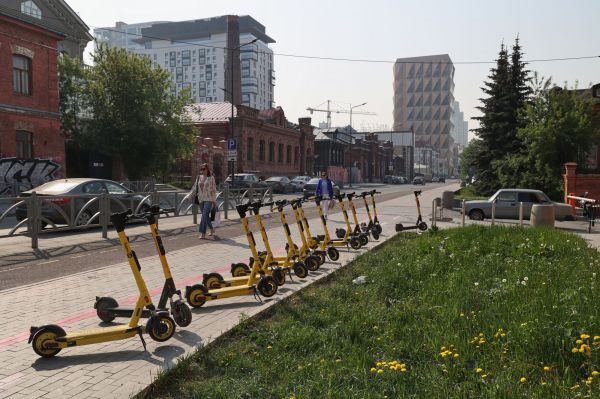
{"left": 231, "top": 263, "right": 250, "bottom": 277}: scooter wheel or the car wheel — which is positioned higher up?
{"left": 231, "top": 263, "right": 250, "bottom": 277}: scooter wheel

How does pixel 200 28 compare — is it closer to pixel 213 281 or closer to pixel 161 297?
pixel 213 281

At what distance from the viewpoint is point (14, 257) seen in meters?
9.71

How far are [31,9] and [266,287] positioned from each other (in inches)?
1916

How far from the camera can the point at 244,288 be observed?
21.1 feet

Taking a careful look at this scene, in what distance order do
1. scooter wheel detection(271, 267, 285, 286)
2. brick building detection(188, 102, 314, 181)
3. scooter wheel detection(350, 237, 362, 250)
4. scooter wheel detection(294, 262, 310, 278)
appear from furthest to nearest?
brick building detection(188, 102, 314, 181)
scooter wheel detection(350, 237, 362, 250)
scooter wheel detection(294, 262, 310, 278)
scooter wheel detection(271, 267, 285, 286)

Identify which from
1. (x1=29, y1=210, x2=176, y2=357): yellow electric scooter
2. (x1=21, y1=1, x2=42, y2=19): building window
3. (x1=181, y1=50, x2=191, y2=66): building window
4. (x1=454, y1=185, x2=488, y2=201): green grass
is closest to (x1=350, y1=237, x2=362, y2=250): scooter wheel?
(x1=29, y1=210, x2=176, y2=357): yellow electric scooter

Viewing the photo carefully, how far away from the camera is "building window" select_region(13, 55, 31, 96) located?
26.4 metres

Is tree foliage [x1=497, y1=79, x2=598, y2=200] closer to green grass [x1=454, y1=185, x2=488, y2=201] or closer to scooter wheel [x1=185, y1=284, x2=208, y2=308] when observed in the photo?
green grass [x1=454, y1=185, x2=488, y2=201]

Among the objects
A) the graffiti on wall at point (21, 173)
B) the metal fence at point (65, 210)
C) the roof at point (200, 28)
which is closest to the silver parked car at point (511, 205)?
the metal fence at point (65, 210)

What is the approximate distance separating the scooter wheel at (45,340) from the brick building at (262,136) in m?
37.5

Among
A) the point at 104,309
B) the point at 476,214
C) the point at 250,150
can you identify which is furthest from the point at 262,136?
the point at 104,309

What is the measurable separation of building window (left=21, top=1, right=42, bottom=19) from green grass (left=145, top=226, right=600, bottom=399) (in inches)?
1869

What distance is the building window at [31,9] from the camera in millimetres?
43787

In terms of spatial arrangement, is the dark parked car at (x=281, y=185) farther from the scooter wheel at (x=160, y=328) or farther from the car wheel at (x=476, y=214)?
the scooter wheel at (x=160, y=328)
